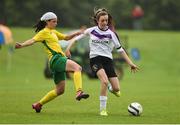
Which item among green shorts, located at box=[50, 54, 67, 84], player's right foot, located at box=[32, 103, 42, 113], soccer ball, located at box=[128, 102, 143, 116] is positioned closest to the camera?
soccer ball, located at box=[128, 102, 143, 116]

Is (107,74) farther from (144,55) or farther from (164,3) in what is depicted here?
(164,3)

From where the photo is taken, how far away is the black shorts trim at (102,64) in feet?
52.3

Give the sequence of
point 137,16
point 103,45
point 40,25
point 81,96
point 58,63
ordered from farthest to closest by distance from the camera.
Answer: point 137,16, point 40,25, point 103,45, point 58,63, point 81,96

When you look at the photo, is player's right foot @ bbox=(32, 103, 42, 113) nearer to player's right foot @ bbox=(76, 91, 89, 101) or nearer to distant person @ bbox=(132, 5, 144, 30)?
player's right foot @ bbox=(76, 91, 89, 101)

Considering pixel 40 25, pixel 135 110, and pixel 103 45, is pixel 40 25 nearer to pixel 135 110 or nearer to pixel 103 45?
pixel 103 45

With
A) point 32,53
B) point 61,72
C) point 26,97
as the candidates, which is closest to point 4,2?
point 32,53

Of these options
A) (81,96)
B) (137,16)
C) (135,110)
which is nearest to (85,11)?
(137,16)

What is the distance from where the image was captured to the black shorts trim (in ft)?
52.3

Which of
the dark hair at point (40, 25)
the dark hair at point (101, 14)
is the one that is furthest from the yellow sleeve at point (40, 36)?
the dark hair at point (101, 14)

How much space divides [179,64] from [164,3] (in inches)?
1529

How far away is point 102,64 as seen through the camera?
16.0m

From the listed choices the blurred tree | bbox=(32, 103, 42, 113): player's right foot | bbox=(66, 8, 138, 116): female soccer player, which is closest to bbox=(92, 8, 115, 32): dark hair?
bbox=(66, 8, 138, 116): female soccer player

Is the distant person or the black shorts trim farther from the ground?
the distant person

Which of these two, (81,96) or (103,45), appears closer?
(81,96)
